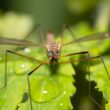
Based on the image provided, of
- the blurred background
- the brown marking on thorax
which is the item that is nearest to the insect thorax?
the brown marking on thorax

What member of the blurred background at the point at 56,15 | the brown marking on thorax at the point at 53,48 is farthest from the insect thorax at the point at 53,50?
the blurred background at the point at 56,15

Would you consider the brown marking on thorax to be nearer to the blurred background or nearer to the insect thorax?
the insect thorax

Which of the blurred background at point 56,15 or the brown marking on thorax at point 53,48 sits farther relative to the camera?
the blurred background at point 56,15

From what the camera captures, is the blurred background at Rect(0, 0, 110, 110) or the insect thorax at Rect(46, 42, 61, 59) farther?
the blurred background at Rect(0, 0, 110, 110)

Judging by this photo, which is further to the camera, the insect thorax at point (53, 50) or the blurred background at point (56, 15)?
the blurred background at point (56, 15)

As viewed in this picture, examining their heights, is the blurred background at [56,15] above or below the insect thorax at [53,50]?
above

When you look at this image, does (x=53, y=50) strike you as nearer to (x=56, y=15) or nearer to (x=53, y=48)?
(x=53, y=48)

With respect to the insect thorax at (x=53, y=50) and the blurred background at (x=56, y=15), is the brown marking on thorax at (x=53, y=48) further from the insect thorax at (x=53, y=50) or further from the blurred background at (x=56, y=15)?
the blurred background at (x=56, y=15)

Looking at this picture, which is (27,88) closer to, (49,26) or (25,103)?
(25,103)
